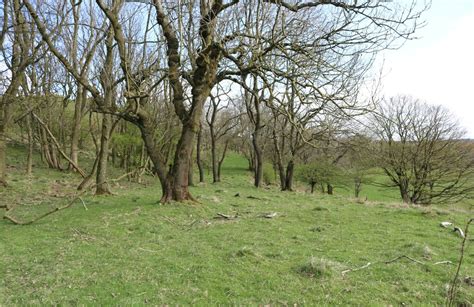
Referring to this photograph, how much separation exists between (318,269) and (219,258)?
1646mm

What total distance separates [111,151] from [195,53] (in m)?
20.5

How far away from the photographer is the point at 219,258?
5668mm

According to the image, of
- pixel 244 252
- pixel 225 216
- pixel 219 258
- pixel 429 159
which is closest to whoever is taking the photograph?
pixel 219 258

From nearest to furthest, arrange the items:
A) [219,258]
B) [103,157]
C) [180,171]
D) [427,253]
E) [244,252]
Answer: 1. [219,258]
2. [244,252]
3. [427,253]
4. [180,171]
5. [103,157]

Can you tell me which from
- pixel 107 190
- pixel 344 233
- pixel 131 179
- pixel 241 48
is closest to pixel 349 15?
pixel 241 48

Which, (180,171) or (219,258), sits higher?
(180,171)

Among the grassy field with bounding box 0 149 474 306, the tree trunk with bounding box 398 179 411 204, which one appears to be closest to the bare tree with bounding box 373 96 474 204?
the tree trunk with bounding box 398 179 411 204

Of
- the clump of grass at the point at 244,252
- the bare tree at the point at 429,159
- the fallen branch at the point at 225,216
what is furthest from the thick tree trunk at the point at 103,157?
the bare tree at the point at 429,159

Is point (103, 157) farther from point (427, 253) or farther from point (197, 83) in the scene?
point (427, 253)

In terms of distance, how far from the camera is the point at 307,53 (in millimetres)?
8273

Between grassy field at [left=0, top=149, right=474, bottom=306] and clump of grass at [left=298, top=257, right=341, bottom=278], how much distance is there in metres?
0.02

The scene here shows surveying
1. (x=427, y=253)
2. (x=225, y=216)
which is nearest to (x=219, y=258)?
(x=225, y=216)

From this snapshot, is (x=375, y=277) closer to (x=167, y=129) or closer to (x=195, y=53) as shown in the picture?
(x=195, y=53)

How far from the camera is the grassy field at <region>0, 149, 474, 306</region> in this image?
169 inches
